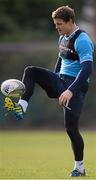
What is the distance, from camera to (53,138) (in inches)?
738

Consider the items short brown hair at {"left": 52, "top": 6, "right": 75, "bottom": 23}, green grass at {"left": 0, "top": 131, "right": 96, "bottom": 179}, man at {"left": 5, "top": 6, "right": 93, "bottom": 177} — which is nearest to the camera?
man at {"left": 5, "top": 6, "right": 93, "bottom": 177}

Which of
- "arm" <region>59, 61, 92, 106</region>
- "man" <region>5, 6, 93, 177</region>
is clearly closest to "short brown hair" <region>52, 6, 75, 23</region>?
"man" <region>5, 6, 93, 177</region>

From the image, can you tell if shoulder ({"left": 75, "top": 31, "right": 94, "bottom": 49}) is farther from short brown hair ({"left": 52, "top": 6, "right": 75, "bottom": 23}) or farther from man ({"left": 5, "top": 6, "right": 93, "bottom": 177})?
short brown hair ({"left": 52, "top": 6, "right": 75, "bottom": 23})

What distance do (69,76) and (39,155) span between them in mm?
4531

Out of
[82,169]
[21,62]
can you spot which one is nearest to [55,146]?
[21,62]

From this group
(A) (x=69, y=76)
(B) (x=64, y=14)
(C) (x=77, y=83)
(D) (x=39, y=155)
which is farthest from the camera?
(D) (x=39, y=155)

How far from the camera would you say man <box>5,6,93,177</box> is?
9.60 m

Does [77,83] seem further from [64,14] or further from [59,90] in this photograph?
[64,14]

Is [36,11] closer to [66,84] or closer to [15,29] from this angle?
[15,29]

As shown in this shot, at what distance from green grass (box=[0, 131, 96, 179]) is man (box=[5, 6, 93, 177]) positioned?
589 millimetres

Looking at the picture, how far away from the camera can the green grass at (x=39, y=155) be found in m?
10.2

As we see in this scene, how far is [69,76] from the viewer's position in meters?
9.99

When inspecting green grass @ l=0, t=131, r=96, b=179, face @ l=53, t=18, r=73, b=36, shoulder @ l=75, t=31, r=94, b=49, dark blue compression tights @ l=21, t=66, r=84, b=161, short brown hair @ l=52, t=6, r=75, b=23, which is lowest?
green grass @ l=0, t=131, r=96, b=179

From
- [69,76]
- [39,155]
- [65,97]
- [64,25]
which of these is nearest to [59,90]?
[69,76]
